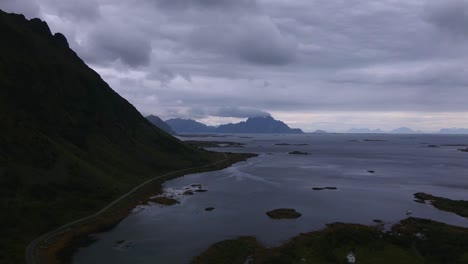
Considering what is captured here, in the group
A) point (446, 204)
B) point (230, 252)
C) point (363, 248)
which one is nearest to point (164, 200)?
point (230, 252)

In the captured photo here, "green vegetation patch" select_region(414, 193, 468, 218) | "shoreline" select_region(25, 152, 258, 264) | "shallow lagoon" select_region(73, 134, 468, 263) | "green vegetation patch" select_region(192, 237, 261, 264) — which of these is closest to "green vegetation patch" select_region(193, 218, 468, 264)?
"green vegetation patch" select_region(192, 237, 261, 264)

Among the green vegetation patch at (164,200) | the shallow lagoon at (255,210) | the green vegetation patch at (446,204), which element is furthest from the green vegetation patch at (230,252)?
the green vegetation patch at (446,204)

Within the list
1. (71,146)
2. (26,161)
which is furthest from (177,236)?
(71,146)

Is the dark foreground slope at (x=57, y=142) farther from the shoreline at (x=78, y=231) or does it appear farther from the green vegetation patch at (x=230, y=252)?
the green vegetation patch at (x=230, y=252)

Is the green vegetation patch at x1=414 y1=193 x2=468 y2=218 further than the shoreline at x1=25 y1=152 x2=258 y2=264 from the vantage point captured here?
Yes

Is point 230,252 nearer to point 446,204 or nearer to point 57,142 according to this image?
point 446,204

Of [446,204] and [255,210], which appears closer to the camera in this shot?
[255,210]

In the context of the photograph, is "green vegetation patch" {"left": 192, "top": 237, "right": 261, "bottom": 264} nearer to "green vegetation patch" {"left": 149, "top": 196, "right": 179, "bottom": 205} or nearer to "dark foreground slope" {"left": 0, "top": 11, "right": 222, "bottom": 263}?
"dark foreground slope" {"left": 0, "top": 11, "right": 222, "bottom": 263}

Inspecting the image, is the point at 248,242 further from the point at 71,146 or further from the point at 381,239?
the point at 71,146
